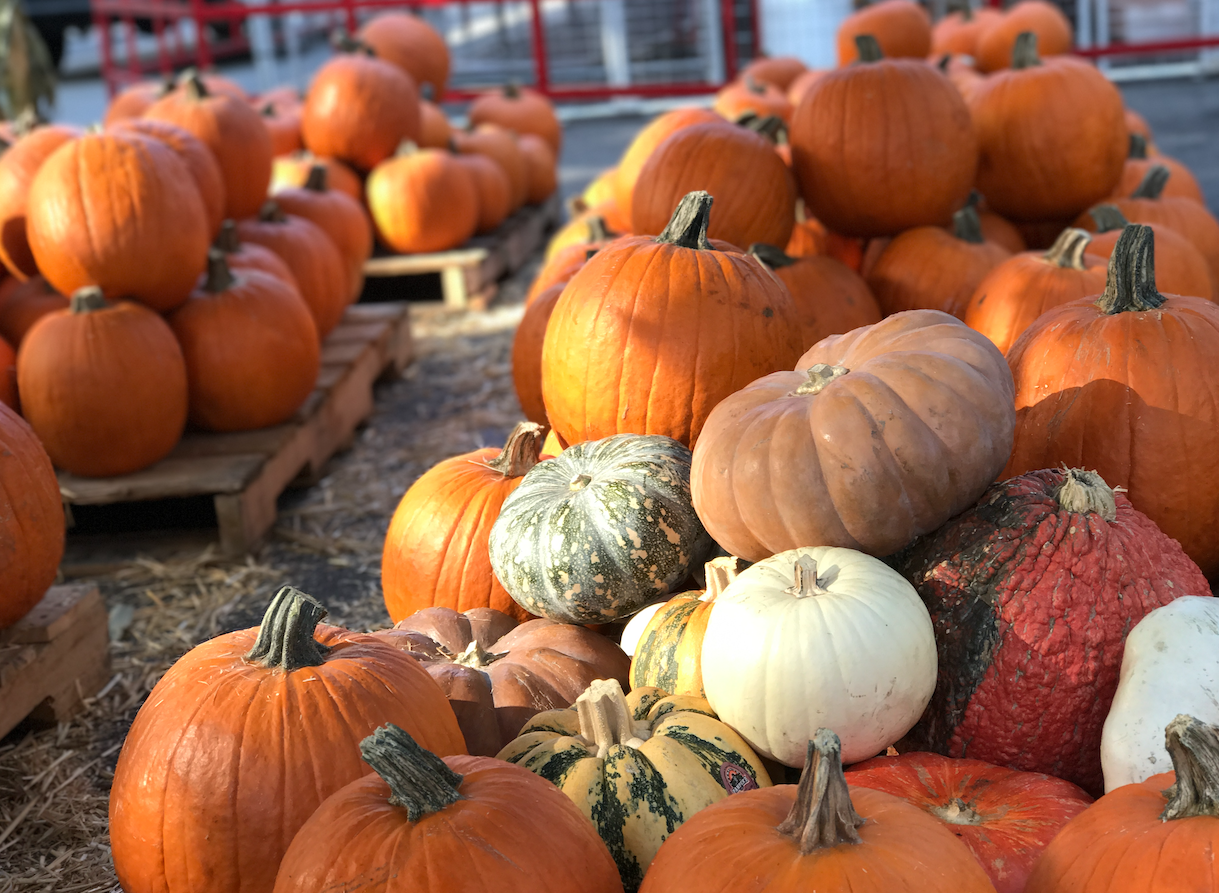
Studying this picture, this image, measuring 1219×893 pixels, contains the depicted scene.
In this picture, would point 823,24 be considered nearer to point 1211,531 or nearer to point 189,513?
point 189,513

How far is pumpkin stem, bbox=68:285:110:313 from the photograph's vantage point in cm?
391

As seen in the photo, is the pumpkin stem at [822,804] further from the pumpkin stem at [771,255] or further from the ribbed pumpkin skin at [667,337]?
the pumpkin stem at [771,255]

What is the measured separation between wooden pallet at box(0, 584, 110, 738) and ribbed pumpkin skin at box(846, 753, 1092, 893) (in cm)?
213

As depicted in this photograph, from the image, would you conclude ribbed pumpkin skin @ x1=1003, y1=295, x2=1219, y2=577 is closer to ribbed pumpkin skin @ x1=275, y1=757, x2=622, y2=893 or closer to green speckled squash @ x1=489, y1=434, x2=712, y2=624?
green speckled squash @ x1=489, y1=434, x2=712, y2=624

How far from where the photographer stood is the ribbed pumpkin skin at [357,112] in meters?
6.73

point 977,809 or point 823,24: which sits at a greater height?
point 823,24

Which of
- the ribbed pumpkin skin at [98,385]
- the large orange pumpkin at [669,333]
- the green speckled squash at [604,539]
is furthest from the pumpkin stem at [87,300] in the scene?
the green speckled squash at [604,539]

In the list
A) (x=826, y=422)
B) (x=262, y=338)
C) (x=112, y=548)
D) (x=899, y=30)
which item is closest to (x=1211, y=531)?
(x=826, y=422)

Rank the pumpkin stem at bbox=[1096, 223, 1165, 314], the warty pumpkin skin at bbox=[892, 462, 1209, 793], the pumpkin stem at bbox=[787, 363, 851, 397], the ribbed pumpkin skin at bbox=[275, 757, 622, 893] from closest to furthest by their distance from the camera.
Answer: the ribbed pumpkin skin at bbox=[275, 757, 622, 893] → the warty pumpkin skin at bbox=[892, 462, 1209, 793] → the pumpkin stem at bbox=[787, 363, 851, 397] → the pumpkin stem at bbox=[1096, 223, 1165, 314]

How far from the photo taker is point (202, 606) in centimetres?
374

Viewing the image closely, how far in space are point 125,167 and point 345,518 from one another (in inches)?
58.2

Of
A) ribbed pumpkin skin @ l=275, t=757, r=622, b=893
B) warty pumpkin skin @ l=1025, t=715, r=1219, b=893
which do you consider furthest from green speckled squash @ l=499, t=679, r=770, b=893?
warty pumpkin skin @ l=1025, t=715, r=1219, b=893

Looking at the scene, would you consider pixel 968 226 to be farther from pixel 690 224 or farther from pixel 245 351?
pixel 245 351

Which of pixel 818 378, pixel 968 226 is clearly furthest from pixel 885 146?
pixel 818 378
